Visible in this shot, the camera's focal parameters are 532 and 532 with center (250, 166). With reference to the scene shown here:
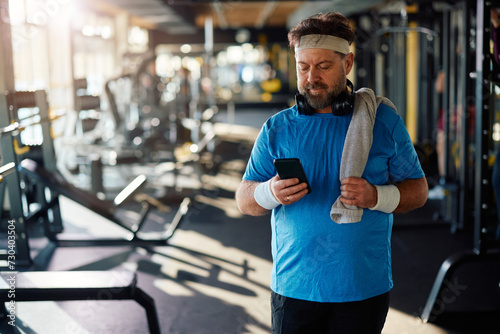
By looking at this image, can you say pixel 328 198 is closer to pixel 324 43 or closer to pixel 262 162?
pixel 262 162

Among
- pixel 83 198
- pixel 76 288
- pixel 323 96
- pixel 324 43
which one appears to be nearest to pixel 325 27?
pixel 324 43

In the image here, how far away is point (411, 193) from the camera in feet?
4.68

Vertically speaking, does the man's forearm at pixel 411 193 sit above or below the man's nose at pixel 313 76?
below

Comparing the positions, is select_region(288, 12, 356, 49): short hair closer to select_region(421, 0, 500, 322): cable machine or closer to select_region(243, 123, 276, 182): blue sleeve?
select_region(243, 123, 276, 182): blue sleeve

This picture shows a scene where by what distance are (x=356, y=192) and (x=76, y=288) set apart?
1.44 m

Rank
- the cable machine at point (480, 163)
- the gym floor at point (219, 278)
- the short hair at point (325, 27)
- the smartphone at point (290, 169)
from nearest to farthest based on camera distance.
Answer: the smartphone at point (290, 169) < the short hair at point (325, 27) < the cable machine at point (480, 163) < the gym floor at point (219, 278)

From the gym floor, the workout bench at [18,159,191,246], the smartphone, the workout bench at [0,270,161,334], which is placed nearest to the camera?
the smartphone

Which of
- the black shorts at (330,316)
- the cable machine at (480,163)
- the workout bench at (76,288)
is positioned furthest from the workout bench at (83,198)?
the black shorts at (330,316)

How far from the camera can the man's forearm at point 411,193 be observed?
1.42 m

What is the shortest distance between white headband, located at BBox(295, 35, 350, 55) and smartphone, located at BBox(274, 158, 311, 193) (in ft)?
1.02

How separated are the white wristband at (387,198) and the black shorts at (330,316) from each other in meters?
0.25

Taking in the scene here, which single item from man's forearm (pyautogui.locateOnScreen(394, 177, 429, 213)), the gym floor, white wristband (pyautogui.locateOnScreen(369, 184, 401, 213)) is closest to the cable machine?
the gym floor

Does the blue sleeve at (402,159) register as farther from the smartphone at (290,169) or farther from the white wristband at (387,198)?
the smartphone at (290,169)

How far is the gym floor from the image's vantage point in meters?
2.83
